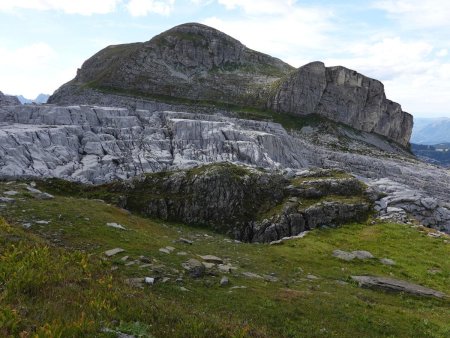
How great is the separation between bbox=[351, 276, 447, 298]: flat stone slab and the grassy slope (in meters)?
0.75

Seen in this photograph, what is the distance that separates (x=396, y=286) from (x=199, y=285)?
1640cm

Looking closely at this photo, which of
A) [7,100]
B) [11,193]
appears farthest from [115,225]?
[7,100]

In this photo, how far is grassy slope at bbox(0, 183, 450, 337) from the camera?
11938mm

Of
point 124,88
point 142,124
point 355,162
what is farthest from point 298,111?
point 142,124

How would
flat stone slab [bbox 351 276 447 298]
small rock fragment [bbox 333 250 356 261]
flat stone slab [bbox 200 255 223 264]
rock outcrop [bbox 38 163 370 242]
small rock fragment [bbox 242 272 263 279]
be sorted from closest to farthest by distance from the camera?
small rock fragment [bbox 242 272 263 279], flat stone slab [bbox 351 276 447 298], flat stone slab [bbox 200 255 223 264], small rock fragment [bbox 333 250 356 261], rock outcrop [bbox 38 163 370 242]

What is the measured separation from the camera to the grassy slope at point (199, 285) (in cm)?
1194

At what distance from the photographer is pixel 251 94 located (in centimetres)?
19512

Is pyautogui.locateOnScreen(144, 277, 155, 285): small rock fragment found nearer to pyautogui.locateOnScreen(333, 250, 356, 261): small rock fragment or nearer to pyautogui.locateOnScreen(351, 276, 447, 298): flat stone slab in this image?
pyautogui.locateOnScreen(351, 276, 447, 298): flat stone slab

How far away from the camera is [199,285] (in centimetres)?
2192

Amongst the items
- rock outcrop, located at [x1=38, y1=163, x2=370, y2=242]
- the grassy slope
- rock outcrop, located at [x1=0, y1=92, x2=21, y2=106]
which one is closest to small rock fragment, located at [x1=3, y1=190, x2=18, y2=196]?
the grassy slope

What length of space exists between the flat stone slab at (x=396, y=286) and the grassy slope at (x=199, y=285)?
747 mm

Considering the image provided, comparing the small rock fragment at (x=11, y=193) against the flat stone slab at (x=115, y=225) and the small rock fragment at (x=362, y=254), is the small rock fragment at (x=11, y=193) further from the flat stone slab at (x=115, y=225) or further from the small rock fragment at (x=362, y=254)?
the small rock fragment at (x=362, y=254)

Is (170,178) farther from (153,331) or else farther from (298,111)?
(298,111)

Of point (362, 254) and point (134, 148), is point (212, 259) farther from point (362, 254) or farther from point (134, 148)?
point (134, 148)
